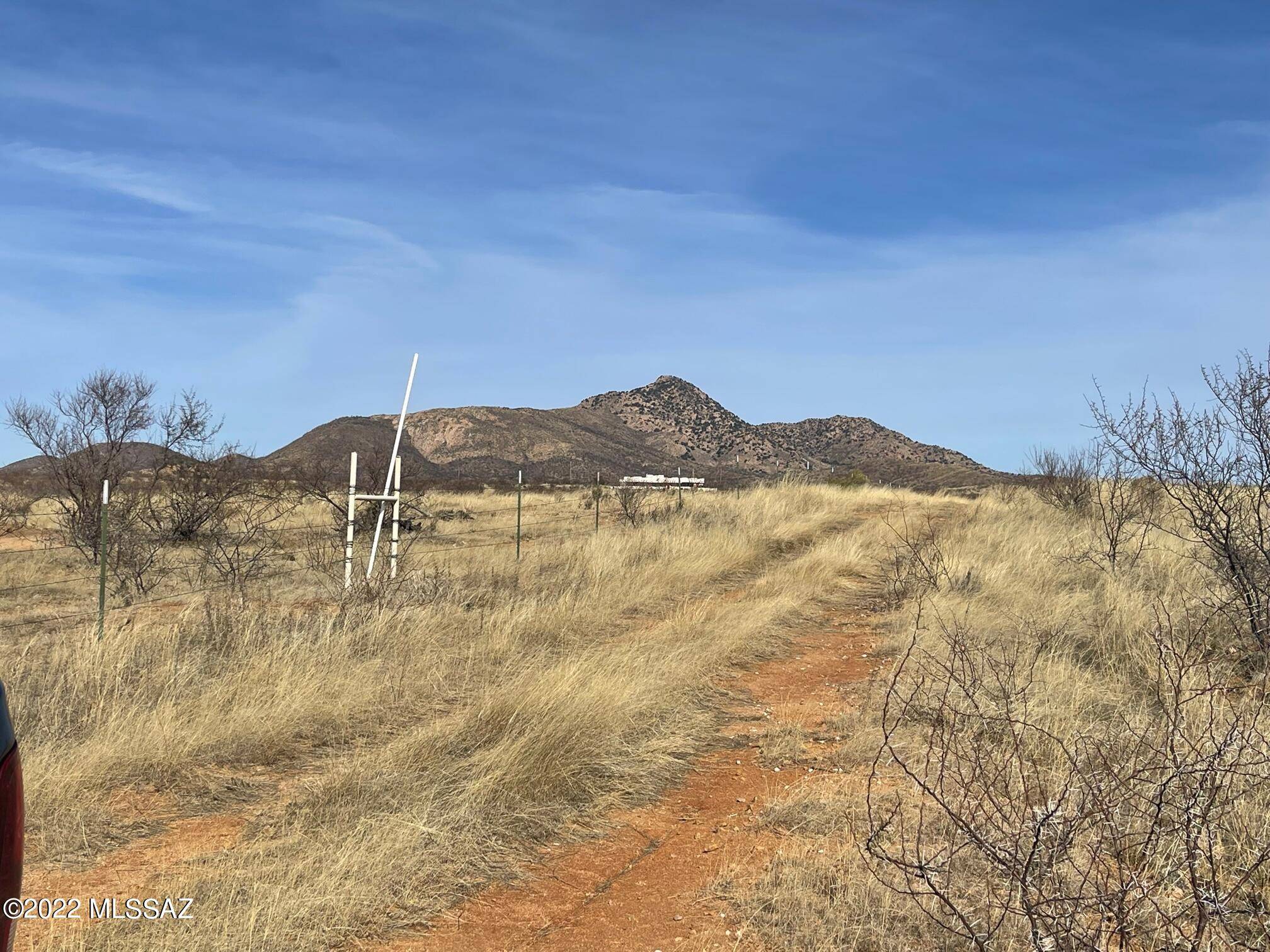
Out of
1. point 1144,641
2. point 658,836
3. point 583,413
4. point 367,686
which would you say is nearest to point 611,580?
point 367,686

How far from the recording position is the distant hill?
231ft

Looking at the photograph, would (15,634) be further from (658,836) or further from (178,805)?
(658,836)

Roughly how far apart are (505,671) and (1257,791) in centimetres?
508

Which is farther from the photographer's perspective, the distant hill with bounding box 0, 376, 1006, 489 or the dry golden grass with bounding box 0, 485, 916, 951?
the distant hill with bounding box 0, 376, 1006, 489

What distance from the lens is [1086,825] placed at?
401 centimetres

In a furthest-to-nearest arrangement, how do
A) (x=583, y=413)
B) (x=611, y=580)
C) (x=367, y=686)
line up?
1. (x=583, y=413)
2. (x=611, y=580)
3. (x=367, y=686)

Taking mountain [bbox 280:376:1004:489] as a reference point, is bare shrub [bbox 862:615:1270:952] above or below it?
below

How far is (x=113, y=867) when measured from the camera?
168 inches

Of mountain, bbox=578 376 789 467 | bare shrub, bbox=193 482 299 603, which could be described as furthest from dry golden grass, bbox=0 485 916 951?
mountain, bbox=578 376 789 467

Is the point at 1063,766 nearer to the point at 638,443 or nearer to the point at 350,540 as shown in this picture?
the point at 350,540

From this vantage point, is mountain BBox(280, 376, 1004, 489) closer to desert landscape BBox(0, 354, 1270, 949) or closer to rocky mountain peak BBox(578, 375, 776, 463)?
rocky mountain peak BBox(578, 375, 776, 463)

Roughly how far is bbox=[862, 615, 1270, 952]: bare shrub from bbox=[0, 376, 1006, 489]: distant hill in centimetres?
5050

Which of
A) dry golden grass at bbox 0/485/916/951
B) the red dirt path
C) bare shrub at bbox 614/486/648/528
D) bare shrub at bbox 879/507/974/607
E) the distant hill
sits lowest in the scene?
the red dirt path

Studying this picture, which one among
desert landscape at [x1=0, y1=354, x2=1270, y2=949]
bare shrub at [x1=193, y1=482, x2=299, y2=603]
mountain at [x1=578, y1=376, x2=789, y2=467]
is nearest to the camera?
desert landscape at [x1=0, y1=354, x2=1270, y2=949]
